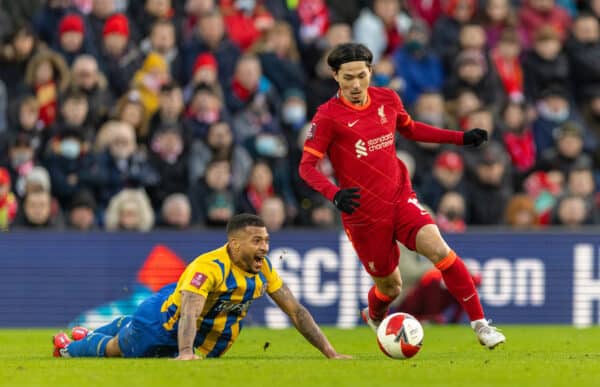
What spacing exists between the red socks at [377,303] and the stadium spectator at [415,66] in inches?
260

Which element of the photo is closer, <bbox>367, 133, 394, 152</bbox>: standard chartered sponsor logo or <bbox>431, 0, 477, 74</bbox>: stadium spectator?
<bbox>367, 133, 394, 152</bbox>: standard chartered sponsor logo

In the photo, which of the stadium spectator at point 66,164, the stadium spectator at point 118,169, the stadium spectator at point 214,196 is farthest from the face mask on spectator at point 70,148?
the stadium spectator at point 214,196

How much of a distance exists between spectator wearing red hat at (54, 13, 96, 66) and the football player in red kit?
23.3 ft

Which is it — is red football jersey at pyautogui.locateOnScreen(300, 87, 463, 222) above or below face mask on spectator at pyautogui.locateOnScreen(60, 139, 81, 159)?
above

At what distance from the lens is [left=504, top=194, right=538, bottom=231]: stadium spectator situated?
1828 centimetres

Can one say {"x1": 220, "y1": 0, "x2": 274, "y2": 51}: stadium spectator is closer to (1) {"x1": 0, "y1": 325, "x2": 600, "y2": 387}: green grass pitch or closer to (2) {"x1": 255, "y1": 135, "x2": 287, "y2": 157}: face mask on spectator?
(2) {"x1": 255, "y1": 135, "x2": 287, "y2": 157}: face mask on spectator

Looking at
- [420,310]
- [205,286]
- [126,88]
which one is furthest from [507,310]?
[205,286]

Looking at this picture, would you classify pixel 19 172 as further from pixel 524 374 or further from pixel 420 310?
pixel 524 374

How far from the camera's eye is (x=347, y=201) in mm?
10953

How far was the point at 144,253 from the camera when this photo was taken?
56.0 ft

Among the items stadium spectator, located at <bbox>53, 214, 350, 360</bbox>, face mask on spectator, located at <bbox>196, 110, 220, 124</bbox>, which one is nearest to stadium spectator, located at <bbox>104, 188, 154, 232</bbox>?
face mask on spectator, located at <bbox>196, 110, 220, 124</bbox>

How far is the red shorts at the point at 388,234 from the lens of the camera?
463 inches

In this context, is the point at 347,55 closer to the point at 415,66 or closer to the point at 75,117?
the point at 75,117

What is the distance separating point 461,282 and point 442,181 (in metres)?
6.61
